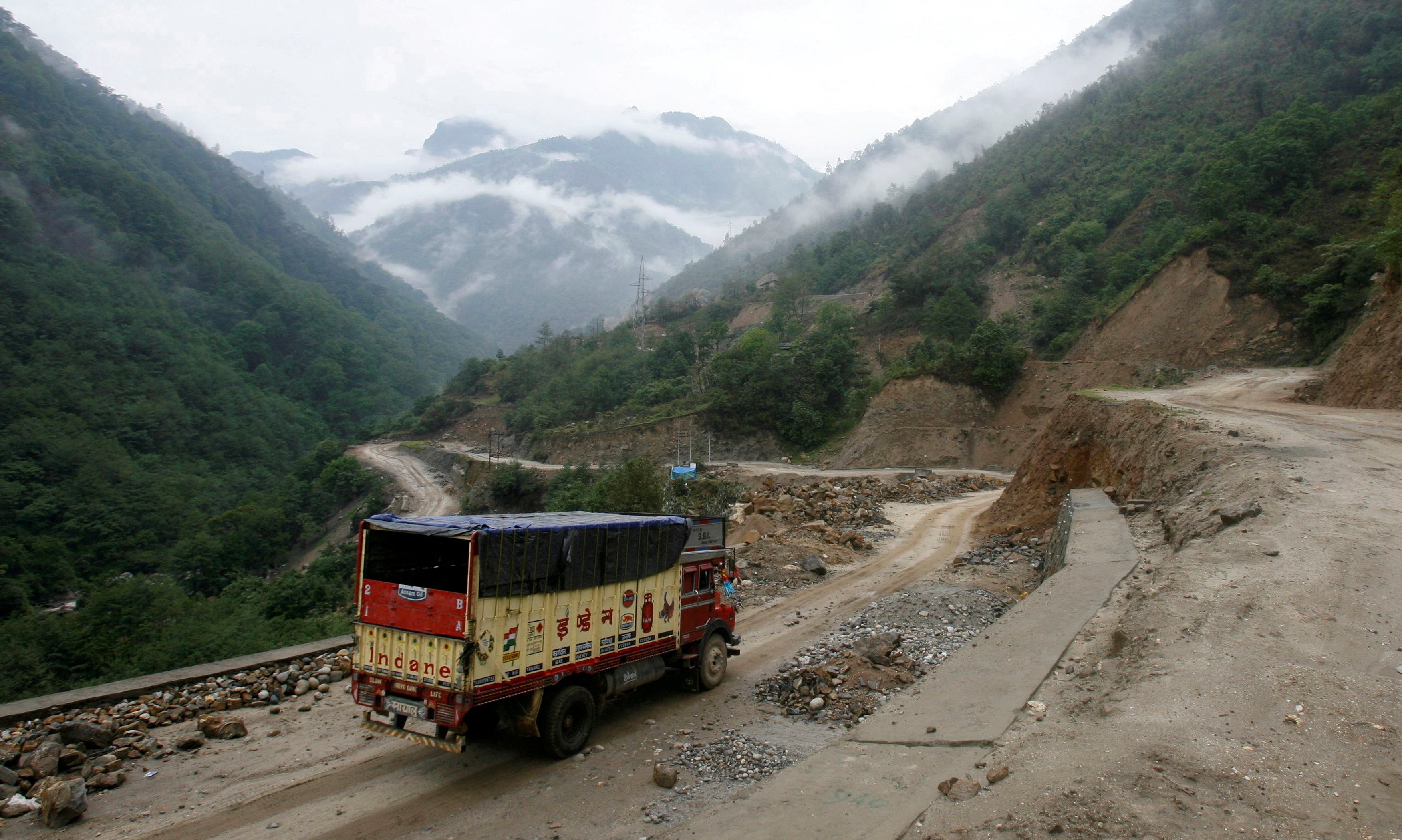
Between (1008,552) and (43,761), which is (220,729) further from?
(1008,552)

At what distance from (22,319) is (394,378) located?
167ft

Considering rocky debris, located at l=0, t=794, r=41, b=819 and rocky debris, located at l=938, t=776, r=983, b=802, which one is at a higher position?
rocky debris, located at l=938, t=776, r=983, b=802

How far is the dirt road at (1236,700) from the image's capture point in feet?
14.3

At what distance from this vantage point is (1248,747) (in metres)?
4.99

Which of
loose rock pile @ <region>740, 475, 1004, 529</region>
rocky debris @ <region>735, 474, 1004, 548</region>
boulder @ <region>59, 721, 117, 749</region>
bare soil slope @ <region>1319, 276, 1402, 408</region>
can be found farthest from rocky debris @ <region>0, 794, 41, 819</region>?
bare soil slope @ <region>1319, 276, 1402, 408</region>

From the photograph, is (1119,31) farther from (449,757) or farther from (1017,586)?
(449,757)

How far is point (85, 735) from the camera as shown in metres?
7.62

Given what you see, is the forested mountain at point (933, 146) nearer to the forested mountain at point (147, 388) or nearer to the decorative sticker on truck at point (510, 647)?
the forested mountain at point (147, 388)

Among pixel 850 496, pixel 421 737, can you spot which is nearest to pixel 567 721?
pixel 421 737

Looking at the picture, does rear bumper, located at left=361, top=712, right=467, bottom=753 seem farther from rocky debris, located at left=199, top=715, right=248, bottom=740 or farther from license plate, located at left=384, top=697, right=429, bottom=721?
rocky debris, located at left=199, top=715, right=248, bottom=740

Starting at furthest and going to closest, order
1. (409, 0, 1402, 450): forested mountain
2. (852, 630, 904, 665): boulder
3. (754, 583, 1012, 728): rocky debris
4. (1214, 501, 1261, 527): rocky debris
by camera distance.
Result: (409, 0, 1402, 450): forested mountain, (1214, 501, 1261, 527): rocky debris, (852, 630, 904, 665): boulder, (754, 583, 1012, 728): rocky debris

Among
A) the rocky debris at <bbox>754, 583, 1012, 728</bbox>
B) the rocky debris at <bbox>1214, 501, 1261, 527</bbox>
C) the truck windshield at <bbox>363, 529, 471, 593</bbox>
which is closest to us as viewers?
the truck windshield at <bbox>363, 529, 471, 593</bbox>

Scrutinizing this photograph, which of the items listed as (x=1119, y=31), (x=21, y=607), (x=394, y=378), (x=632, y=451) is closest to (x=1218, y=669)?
(x=21, y=607)

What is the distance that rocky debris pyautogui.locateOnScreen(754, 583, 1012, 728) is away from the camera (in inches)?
364
